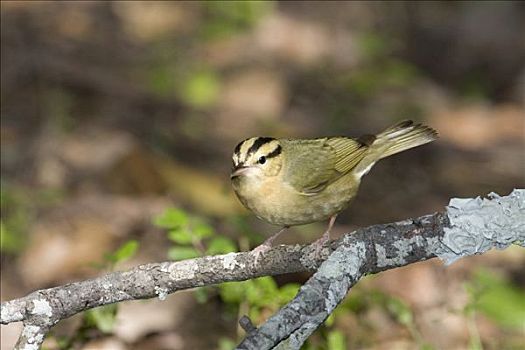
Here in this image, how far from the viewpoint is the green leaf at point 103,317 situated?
14.4ft

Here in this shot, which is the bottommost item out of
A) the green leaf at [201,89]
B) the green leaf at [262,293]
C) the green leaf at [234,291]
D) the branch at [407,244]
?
the branch at [407,244]

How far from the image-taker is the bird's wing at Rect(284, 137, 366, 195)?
5.05 metres

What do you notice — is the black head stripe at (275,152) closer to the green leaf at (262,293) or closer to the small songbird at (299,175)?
the small songbird at (299,175)

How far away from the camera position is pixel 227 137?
891 centimetres

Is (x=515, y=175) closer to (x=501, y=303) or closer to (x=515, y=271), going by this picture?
(x=515, y=271)

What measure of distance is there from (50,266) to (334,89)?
15.8 ft

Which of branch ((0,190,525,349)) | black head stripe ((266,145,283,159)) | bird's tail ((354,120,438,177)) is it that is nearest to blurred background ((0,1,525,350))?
black head stripe ((266,145,283,159))

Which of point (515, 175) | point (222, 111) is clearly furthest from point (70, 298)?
point (222, 111)

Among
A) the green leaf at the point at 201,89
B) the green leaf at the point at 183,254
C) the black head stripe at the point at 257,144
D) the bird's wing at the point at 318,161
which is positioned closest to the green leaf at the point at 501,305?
the bird's wing at the point at 318,161

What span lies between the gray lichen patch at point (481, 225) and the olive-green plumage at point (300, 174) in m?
1.54

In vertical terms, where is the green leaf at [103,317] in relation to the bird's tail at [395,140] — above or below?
below

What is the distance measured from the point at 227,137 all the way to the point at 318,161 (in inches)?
144

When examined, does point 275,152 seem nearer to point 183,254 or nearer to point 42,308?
point 183,254

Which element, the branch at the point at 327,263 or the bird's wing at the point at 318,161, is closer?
the branch at the point at 327,263
